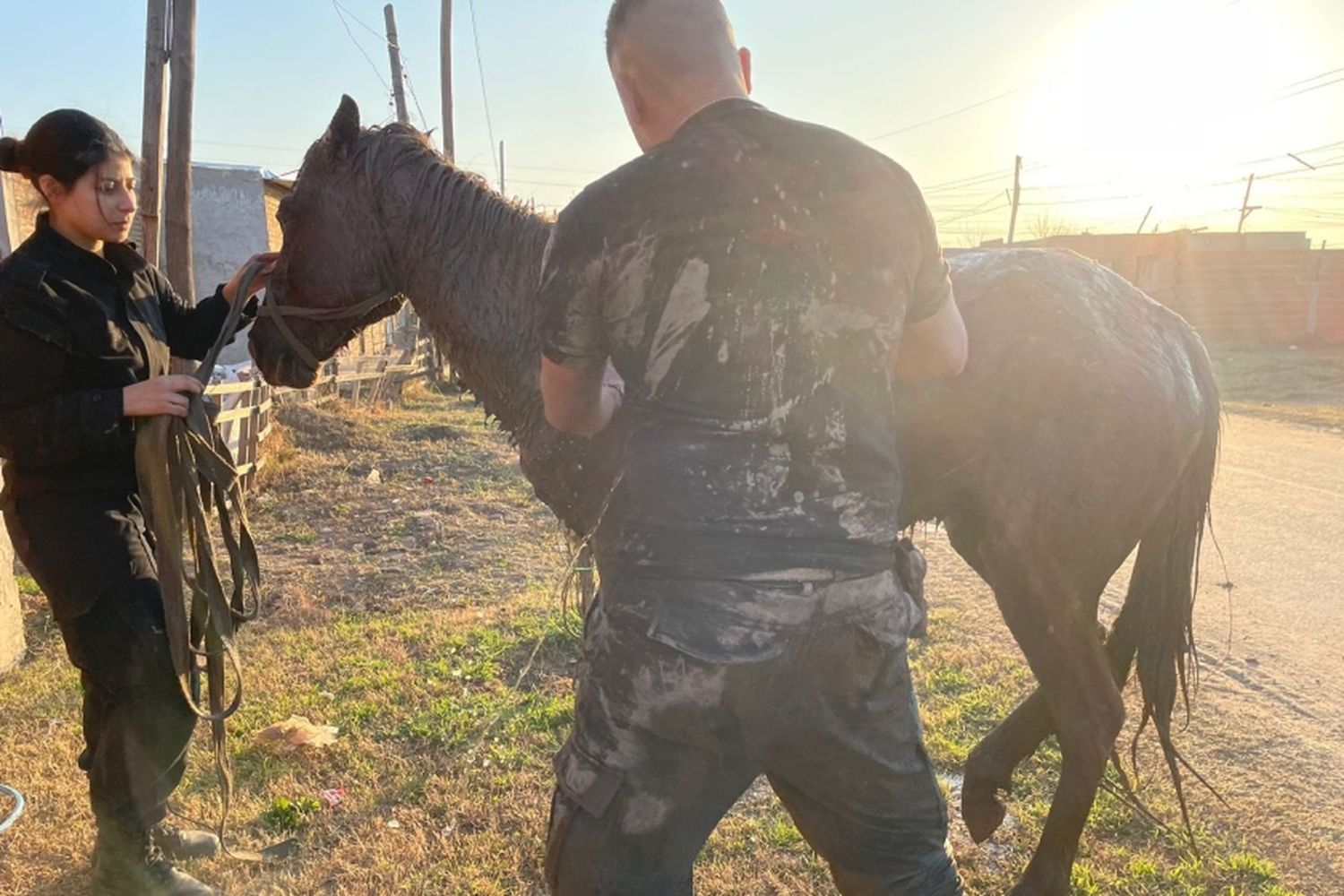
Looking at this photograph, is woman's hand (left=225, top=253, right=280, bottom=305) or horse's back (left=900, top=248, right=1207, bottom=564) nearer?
horse's back (left=900, top=248, right=1207, bottom=564)

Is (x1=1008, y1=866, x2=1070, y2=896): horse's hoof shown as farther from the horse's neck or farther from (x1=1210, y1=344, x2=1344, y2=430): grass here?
(x1=1210, y1=344, x2=1344, y2=430): grass

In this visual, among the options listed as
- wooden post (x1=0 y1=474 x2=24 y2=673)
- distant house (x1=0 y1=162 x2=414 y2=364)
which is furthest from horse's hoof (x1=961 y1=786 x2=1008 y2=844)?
distant house (x1=0 y1=162 x2=414 y2=364)

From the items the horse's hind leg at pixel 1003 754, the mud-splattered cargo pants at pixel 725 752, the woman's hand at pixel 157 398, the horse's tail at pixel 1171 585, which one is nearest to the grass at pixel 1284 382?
the horse's tail at pixel 1171 585

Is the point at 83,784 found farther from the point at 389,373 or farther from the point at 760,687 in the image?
the point at 389,373

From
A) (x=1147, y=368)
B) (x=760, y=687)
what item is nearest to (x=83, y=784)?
(x=760, y=687)

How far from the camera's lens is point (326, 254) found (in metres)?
2.93

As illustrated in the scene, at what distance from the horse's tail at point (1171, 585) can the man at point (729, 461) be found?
199cm

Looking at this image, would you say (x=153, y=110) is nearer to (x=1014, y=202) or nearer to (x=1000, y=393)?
(x=1000, y=393)

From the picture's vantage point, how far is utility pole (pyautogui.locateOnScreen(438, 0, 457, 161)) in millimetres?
16203

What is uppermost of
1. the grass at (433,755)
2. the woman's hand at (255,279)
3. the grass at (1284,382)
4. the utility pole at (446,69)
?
the utility pole at (446,69)

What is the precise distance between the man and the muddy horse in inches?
40.3

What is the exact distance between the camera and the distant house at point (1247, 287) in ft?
85.9

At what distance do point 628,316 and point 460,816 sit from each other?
2.65m

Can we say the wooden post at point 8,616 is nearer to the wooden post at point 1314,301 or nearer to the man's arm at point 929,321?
the man's arm at point 929,321
